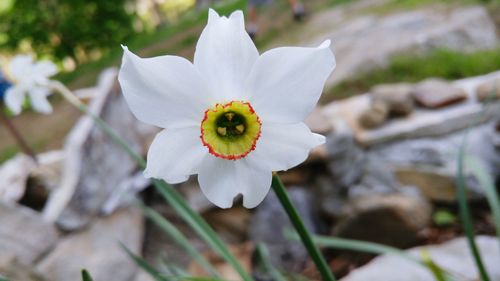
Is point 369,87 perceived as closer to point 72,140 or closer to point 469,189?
point 469,189

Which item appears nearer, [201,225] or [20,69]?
[201,225]

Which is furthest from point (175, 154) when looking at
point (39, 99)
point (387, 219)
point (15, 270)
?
point (387, 219)

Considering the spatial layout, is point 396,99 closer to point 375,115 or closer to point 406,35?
point 375,115

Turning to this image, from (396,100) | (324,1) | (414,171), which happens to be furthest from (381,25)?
(324,1)

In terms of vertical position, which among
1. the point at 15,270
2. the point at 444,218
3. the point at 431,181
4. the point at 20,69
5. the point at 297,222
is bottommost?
the point at 444,218

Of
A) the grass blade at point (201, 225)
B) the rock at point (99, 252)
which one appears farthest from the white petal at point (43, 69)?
the rock at point (99, 252)

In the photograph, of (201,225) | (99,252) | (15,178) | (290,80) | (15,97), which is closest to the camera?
(290,80)

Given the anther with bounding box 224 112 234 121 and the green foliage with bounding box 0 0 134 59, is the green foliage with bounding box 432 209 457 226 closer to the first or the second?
the anther with bounding box 224 112 234 121
